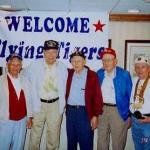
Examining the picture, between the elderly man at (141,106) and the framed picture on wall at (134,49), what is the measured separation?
2.92 feet

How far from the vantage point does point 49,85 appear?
3.85 metres

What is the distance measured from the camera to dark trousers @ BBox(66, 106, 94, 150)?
12.3ft

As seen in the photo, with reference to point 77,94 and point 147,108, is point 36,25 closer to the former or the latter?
point 77,94

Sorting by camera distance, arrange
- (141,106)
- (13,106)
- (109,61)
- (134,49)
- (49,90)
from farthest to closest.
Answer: (134,49)
(49,90)
(109,61)
(13,106)
(141,106)

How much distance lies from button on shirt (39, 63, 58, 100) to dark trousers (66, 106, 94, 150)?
0.28 m

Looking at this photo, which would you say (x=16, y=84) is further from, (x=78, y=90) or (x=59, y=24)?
(x=59, y=24)

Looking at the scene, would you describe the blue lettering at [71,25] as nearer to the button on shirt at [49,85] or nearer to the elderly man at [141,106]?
the button on shirt at [49,85]

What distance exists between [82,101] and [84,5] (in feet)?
4.09

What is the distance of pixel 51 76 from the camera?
3.88 metres

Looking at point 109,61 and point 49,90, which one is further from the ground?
point 109,61

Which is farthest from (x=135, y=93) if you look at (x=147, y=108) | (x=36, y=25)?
(x=36, y=25)

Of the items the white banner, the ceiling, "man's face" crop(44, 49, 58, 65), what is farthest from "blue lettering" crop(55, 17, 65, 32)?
"man's face" crop(44, 49, 58, 65)

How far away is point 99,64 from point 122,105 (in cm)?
83

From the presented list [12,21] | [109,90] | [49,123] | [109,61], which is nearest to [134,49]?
[109,61]
